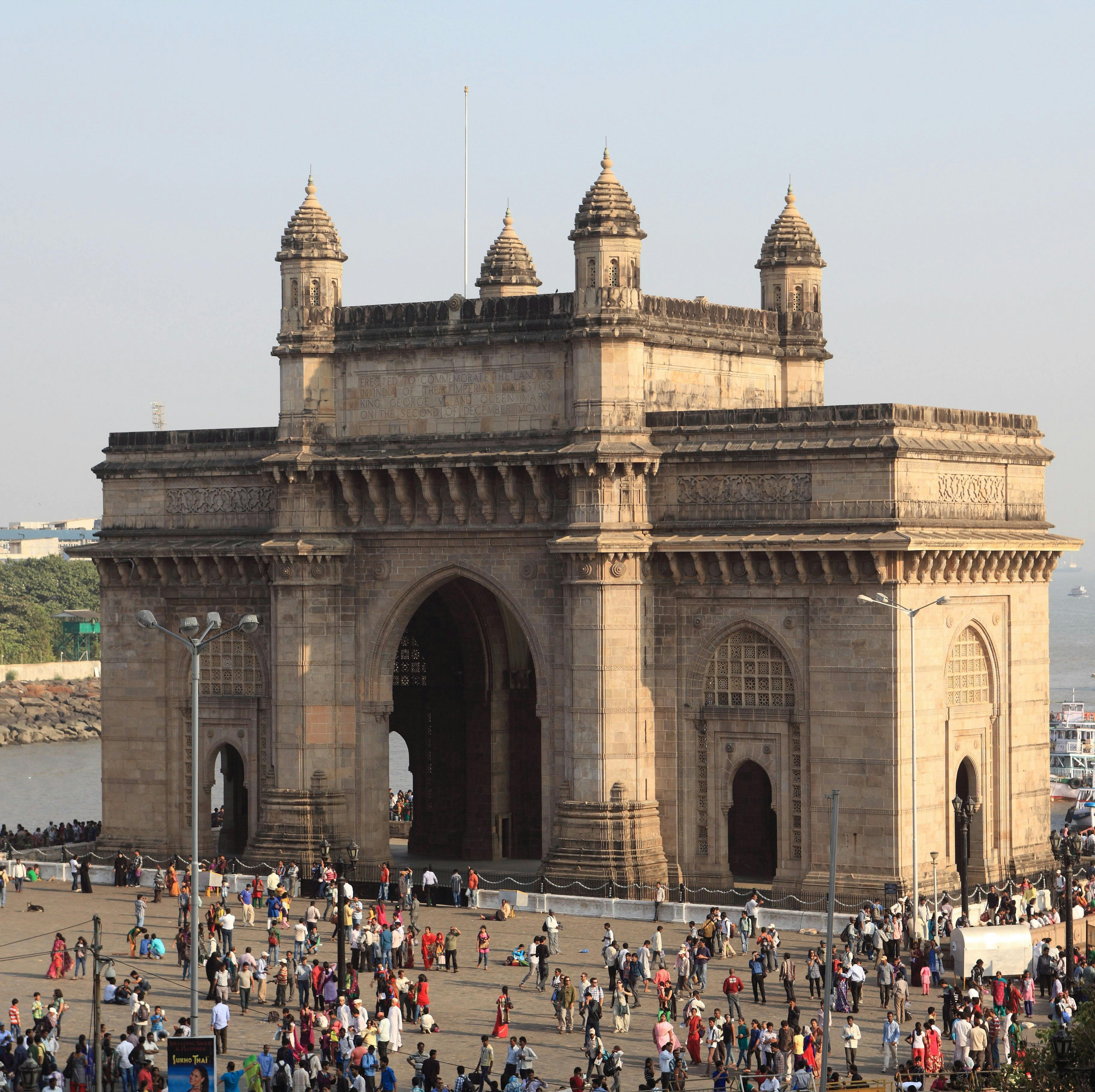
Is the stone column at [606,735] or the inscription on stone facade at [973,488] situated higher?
the inscription on stone facade at [973,488]

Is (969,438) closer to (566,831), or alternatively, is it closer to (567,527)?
(567,527)

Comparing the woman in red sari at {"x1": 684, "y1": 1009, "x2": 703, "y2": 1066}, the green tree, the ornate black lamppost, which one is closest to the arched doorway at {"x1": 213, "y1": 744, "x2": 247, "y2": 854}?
the ornate black lamppost

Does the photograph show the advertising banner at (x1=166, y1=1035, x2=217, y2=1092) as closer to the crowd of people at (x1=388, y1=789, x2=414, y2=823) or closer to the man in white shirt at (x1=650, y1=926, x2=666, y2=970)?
the man in white shirt at (x1=650, y1=926, x2=666, y2=970)

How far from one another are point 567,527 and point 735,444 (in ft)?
14.4

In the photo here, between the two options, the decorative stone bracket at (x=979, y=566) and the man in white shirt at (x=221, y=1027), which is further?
the decorative stone bracket at (x=979, y=566)

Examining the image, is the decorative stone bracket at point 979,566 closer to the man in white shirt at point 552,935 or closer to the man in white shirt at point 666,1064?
the man in white shirt at point 552,935

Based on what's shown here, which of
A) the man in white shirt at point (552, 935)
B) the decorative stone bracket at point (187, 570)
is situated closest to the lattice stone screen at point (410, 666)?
the decorative stone bracket at point (187, 570)

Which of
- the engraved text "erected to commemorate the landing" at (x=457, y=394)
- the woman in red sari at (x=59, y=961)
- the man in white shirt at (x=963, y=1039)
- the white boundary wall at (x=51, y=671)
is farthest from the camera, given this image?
the white boundary wall at (x=51, y=671)

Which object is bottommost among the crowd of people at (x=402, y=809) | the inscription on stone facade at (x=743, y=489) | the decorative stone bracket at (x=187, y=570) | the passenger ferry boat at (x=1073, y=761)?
the crowd of people at (x=402, y=809)

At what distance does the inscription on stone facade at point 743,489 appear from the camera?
50.9 meters

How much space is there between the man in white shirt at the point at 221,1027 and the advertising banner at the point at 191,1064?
490 centimetres

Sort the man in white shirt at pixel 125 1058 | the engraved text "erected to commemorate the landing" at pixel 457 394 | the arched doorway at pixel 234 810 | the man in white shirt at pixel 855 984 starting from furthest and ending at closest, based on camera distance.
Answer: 1. the arched doorway at pixel 234 810
2. the engraved text "erected to commemorate the landing" at pixel 457 394
3. the man in white shirt at pixel 855 984
4. the man in white shirt at pixel 125 1058

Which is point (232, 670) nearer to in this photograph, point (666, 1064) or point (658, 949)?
point (658, 949)

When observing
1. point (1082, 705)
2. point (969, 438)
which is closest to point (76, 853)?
point (969, 438)
